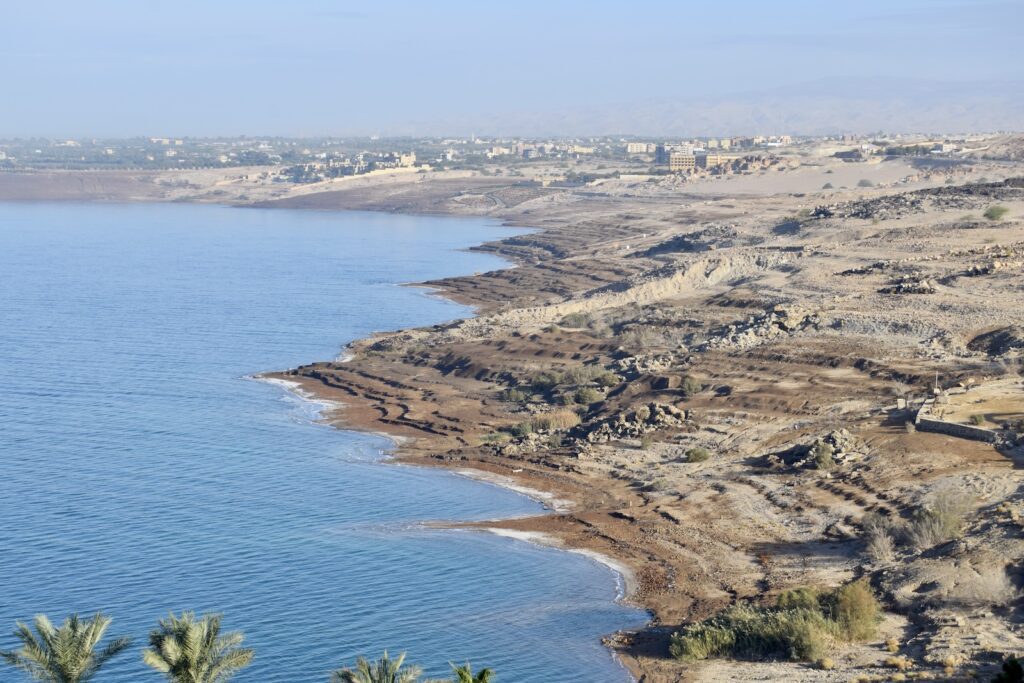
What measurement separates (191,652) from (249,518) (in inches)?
691

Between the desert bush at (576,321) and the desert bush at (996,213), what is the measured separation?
23.1 m

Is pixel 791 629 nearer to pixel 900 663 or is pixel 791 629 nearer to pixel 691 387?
pixel 900 663

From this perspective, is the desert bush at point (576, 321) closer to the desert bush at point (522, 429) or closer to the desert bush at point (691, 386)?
the desert bush at point (691, 386)

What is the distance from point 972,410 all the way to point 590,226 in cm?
8287

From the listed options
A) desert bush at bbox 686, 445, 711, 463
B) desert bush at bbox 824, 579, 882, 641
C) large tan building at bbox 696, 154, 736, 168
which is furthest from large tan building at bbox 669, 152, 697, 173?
desert bush at bbox 824, 579, 882, 641

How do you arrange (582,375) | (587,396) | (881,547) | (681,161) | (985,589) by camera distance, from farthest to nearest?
(681,161) < (582,375) < (587,396) < (881,547) < (985,589)

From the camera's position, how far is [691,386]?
4391 cm

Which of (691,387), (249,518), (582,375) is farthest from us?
(582,375)

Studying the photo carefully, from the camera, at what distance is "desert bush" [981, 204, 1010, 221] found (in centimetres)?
6969

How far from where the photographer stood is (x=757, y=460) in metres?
36.8

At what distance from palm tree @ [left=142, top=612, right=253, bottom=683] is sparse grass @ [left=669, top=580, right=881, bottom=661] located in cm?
983

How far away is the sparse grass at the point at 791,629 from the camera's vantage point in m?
23.7

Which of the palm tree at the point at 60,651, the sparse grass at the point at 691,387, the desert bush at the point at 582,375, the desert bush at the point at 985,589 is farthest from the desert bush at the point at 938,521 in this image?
the desert bush at the point at 582,375

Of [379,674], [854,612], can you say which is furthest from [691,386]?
[379,674]
